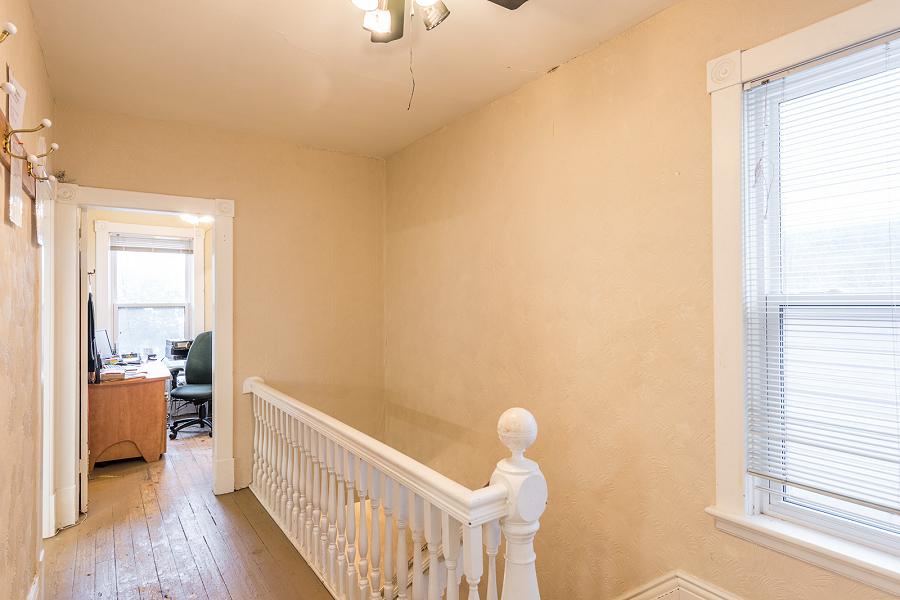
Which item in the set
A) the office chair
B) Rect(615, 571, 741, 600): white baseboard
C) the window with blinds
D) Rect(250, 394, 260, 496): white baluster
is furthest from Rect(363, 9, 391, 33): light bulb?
the office chair

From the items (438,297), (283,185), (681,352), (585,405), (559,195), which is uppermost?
(283,185)

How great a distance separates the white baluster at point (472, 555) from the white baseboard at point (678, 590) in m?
0.91

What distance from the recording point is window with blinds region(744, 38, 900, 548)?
1.41 m

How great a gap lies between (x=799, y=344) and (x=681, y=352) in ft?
1.24

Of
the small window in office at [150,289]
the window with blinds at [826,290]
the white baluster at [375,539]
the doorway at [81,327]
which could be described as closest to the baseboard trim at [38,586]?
the doorway at [81,327]

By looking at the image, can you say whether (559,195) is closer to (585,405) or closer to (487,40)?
(487,40)

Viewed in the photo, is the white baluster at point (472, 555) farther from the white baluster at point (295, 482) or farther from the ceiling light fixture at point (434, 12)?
the ceiling light fixture at point (434, 12)

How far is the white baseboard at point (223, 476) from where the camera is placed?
11.0 feet

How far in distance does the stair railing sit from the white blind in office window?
3399 millimetres

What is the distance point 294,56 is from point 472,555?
7.48ft

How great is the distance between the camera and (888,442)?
1393 millimetres

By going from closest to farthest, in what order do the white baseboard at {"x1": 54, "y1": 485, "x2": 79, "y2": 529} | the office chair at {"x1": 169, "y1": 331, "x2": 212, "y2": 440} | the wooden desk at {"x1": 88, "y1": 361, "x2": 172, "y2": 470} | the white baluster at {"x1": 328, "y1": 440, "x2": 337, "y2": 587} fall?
the white baluster at {"x1": 328, "y1": 440, "x2": 337, "y2": 587}, the white baseboard at {"x1": 54, "y1": 485, "x2": 79, "y2": 529}, the wooden desk at {"x1": 88, "y1": 361, "x2": 172, "y2": 470}, the office chair at {"x1": 169, "y1": 331, "x2": 212, "y2": 440}

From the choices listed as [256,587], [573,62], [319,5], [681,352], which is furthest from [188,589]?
[573,62]

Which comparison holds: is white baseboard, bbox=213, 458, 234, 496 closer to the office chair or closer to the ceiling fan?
the office chair
